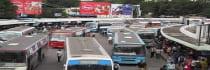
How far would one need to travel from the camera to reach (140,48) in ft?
84.9

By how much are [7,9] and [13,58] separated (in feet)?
158

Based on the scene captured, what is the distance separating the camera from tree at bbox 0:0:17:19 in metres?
64.7

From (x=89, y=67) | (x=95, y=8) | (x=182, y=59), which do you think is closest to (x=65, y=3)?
(x=95, y=8)

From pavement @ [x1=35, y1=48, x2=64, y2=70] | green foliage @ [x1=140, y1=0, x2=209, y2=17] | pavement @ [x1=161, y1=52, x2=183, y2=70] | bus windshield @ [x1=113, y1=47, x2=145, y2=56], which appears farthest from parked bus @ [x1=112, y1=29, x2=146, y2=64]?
green foliage @ [x1=140, y1=0, x2=209, y2=17]

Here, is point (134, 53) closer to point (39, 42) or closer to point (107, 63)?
point (39, 42)

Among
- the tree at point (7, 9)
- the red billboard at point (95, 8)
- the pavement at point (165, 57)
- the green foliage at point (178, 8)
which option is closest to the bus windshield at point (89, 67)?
the pavement at point (165, 57)

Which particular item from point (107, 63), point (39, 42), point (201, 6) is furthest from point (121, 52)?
point (201, 6)

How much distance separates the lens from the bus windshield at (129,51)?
84.7 ft

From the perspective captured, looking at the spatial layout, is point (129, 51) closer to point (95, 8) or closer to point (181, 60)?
point (181, 60)

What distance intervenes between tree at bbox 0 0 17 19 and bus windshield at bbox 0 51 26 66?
46.5 metres

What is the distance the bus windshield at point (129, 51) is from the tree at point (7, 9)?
4097 cm

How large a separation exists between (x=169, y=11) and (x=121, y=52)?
7566cm

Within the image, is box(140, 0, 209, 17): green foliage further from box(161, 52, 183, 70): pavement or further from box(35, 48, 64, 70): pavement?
box(35, 48, 64, 70): pavement

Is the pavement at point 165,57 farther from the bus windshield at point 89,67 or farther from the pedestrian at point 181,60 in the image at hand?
the bus windshield at point 89,67
